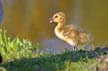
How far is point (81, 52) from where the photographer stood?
18.3ft

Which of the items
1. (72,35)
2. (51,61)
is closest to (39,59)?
(51,61)

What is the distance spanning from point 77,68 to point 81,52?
744mm

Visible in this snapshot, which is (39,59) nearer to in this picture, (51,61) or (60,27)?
(51,61)

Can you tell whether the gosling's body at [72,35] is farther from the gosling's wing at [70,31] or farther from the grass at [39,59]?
the grass at [39,59]

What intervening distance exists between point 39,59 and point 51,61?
0.16 meters

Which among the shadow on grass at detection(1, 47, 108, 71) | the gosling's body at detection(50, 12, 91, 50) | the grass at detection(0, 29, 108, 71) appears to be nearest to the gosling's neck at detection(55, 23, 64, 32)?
the gosling's body at detection(50, 12, 91, 50)

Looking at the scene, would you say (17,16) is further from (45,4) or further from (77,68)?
(77,68)

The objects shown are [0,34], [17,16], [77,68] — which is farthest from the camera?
[17,16]

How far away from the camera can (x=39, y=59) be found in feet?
17.1

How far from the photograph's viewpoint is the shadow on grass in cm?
482

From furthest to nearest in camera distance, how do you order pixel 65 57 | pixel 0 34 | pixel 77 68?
1. pixel 0 34
2. pixel 65 57
3. pixel 77 68

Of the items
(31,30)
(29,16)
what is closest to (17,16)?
(29,16)

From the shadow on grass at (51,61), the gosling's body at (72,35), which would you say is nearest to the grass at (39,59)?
the shadow on grass at (51,61)

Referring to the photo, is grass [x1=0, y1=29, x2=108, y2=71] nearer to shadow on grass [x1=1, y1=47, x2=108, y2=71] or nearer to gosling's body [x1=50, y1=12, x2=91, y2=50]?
shadow on grass [x1=1, y1=47, x2=108, y2=71]
